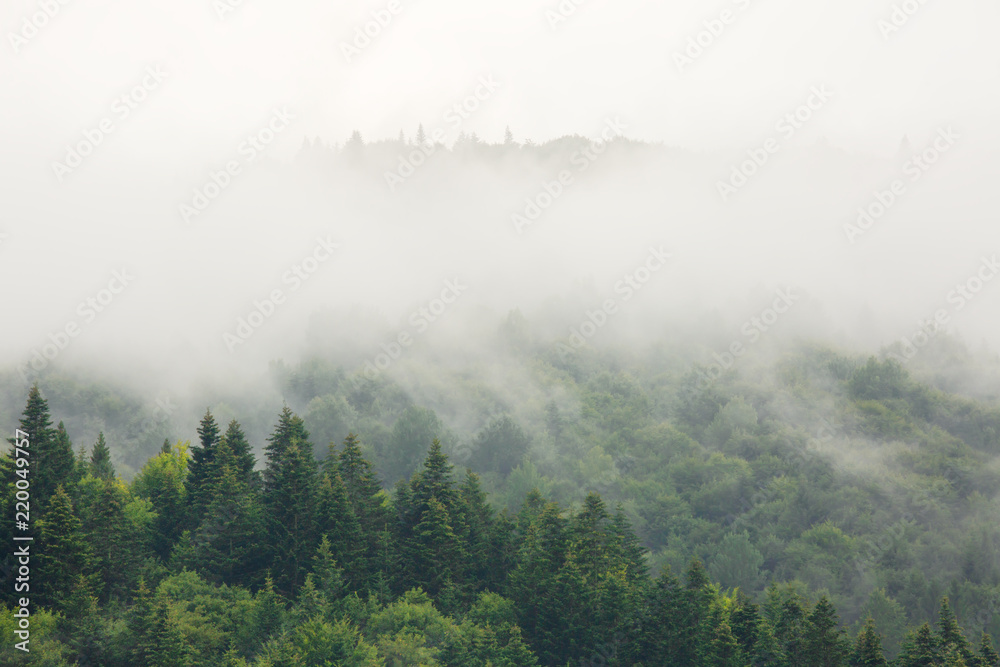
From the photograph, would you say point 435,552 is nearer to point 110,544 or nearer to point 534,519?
point 534,519

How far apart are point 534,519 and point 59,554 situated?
1255 inches

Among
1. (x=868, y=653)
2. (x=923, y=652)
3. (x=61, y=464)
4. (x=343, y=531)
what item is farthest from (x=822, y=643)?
(x=61, y=464)

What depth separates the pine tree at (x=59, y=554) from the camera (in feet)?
177

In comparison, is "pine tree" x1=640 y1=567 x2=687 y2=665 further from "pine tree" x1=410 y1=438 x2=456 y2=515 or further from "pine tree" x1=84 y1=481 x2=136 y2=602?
"pine tree" x1=84 y1=481 x2=136 y2=602

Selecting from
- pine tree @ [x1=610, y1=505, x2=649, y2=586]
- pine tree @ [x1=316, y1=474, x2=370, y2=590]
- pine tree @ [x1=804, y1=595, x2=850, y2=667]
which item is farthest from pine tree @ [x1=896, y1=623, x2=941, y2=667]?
pine tree @ [x1=316, y1=474, x2=370, y2=590]

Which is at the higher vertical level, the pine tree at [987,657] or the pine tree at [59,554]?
the pine tree at [59,554]

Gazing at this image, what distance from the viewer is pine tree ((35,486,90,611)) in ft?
177

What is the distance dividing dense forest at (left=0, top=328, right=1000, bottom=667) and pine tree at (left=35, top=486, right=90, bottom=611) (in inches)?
5.5

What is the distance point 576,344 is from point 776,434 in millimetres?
50442

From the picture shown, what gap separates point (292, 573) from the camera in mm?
62969

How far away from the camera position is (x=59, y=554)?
55.1 metres

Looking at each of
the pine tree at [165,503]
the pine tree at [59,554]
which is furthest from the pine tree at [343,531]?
the pine tree at [59,554]

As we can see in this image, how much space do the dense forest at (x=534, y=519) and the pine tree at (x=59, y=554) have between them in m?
0.14

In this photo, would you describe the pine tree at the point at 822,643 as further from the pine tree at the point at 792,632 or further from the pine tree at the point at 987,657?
the pine tree at the point at 987,657
